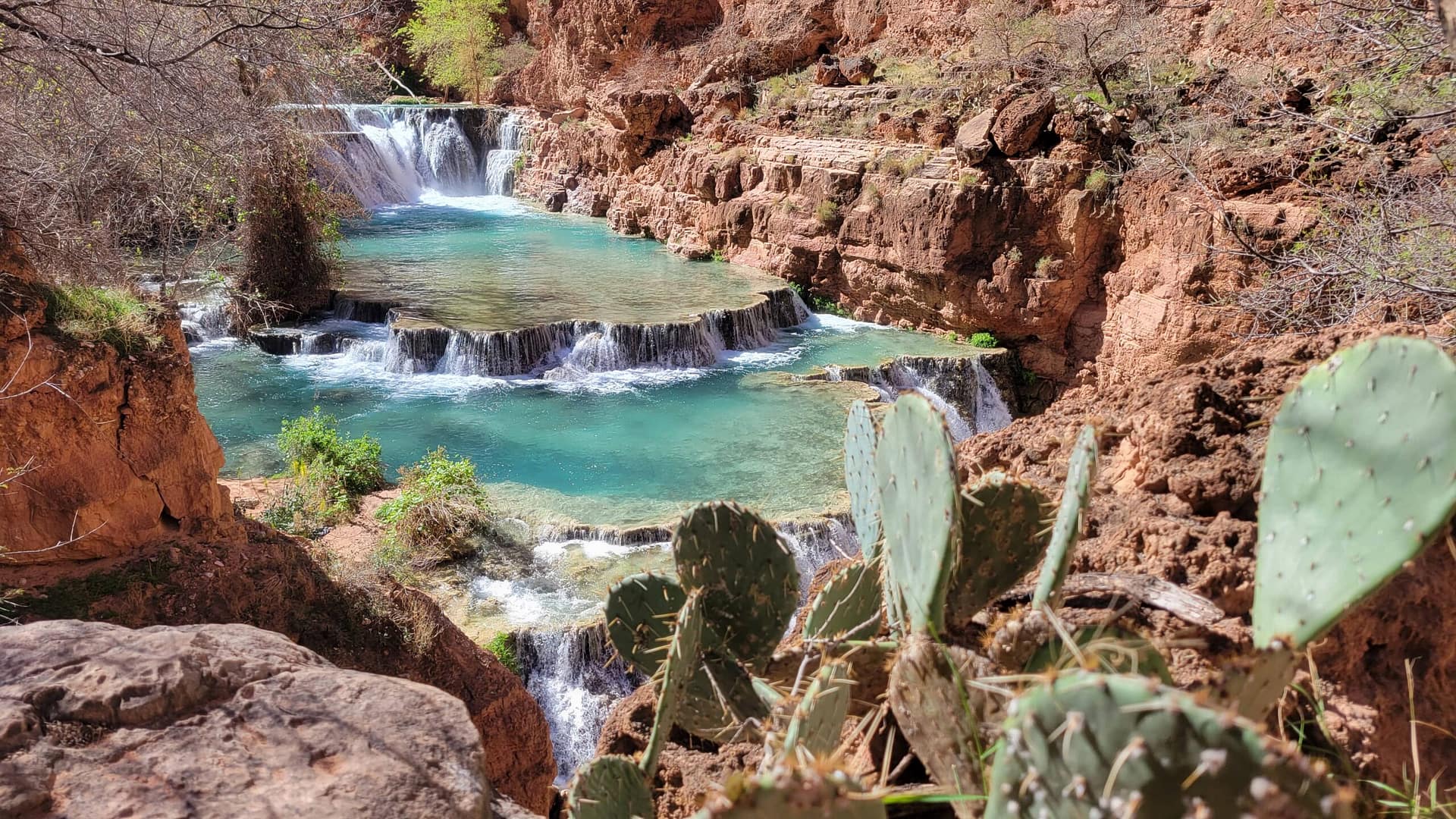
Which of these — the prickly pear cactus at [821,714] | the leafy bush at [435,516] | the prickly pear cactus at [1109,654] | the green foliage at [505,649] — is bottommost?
the green foliage at [505,649]

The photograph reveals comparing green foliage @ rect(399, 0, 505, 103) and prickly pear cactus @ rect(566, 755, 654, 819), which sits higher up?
green foliage @ rect(399, 0, 505, 103)

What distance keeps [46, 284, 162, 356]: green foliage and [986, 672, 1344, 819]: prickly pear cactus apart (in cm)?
655

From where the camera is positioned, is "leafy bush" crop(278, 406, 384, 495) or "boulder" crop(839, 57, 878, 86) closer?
"leafy bush" crop(278, 406, 384, 495)

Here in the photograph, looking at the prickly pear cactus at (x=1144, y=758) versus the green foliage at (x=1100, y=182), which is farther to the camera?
the green foliage at (x=1100, y=182)

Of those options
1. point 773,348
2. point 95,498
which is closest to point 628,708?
point 95,498

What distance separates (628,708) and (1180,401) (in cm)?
203

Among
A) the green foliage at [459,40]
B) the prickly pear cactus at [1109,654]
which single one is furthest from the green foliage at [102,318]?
the green foliage at [459,40]

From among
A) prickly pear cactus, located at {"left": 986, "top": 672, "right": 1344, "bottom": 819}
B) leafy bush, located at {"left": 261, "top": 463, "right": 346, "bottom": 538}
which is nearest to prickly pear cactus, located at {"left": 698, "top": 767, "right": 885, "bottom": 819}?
prickly pear cactus, located at {"left": 986, "top": 672, "right": 1344, "bottom": 819}

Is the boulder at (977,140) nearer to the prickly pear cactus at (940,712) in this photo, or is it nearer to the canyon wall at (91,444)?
the canyon wall at (91,444)

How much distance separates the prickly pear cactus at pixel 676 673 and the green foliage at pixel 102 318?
560 cm

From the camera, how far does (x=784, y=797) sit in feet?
3.81

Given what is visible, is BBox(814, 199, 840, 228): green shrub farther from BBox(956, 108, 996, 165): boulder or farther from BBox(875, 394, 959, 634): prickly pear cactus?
BBox(875, 394, 959, 634): prickly pear cactus

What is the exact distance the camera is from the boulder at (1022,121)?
1536 cm

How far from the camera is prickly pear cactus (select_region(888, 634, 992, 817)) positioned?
156 cm
